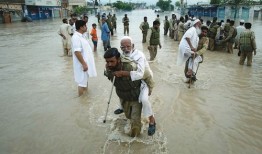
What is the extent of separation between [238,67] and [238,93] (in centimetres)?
287

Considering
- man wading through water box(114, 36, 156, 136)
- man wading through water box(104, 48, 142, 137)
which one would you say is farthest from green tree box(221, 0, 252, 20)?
man wading through water box(104, 48, 142, 137)

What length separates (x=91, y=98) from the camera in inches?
220

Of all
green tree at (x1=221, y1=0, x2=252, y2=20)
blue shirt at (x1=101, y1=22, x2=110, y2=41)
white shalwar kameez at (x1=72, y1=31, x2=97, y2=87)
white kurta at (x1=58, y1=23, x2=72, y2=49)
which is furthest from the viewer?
green tree at (x1=221, y1=0, x2=252, y2=20)

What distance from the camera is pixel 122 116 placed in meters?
4.52

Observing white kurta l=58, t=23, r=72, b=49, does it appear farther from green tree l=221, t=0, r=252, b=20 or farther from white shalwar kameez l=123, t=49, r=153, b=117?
green tree l=221, t=0, r=252, b=20

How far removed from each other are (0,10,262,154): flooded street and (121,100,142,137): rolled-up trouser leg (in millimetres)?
189

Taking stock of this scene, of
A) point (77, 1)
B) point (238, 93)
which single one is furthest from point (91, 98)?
point (77, 1)

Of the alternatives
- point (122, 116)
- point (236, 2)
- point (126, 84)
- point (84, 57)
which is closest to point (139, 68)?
point (126, 84)

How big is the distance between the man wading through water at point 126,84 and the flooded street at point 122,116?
0.42 metres

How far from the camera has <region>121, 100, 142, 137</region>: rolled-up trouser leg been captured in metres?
3.55

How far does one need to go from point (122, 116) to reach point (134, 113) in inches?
40.3

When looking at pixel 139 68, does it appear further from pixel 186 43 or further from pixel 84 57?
pixel 186 43

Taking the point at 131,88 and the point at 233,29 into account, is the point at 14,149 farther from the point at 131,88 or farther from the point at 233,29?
the point at 233,29

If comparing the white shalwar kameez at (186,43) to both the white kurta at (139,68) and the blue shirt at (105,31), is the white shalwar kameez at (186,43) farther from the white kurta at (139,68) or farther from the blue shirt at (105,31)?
the blue shirt at (105,31)
